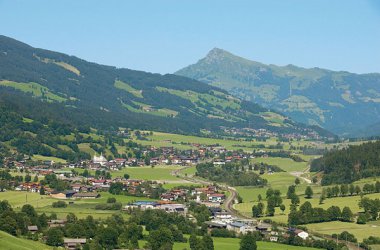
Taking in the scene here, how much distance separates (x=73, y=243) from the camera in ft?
176

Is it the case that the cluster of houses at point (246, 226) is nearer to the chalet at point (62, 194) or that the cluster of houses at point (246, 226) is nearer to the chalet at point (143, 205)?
the chalet at point (143, 205)

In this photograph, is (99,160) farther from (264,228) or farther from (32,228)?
(32,228)

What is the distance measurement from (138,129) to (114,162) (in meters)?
52.2

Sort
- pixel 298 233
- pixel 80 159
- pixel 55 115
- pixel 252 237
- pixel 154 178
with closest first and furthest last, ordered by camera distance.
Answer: pixel 252 237 < pixel 298 233 < pixel 154 178 < pixel 80 159 < pixel 55 115

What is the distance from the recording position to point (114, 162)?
126 metres

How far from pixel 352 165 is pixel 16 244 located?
2306 inches

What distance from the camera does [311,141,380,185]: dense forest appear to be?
94850mm

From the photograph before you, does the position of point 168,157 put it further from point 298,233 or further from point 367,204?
point 298,233

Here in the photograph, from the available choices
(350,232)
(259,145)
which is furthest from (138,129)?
(350,232)

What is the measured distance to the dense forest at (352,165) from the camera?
311 ft

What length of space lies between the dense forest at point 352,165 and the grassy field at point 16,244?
165 ft

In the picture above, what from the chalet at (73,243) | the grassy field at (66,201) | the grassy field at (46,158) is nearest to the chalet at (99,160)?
the grassy field at (46,158)

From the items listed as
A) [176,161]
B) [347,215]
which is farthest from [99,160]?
[347,215]

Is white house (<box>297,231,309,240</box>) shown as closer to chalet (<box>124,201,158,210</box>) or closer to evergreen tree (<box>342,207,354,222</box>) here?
evergreen tree (<box>342,207,354,222</box>)
